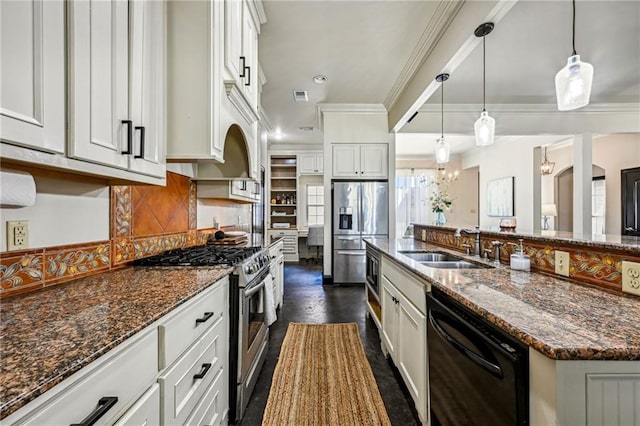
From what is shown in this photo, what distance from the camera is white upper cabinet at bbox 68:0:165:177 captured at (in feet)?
3.24

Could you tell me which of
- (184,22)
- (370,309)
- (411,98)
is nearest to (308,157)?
(411,98)

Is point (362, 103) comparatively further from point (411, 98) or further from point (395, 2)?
point (395, 2)

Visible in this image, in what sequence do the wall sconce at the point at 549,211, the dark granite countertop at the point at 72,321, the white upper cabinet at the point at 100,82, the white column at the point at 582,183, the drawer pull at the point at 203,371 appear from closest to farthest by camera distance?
the dark granite countertop at the point at 72,321, the white upper cabinet at the point at 100,82, the drawer pull at the point at 203,371, the white column at the point at 582,183, the wall sconce at the point at 549,211

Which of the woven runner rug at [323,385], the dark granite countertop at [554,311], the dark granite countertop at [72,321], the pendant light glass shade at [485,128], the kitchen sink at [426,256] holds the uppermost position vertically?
the pendant light glass shade at [485,128]

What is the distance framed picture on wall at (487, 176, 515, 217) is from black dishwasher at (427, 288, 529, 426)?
632 centimetres

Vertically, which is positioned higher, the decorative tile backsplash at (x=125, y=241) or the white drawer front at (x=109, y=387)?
the decorative tile backsplash at (x=125, y=241)

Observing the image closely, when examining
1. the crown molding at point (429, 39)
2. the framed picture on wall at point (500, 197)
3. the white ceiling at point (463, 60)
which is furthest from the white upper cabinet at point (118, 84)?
the framed picture on wall at point (500, 197)

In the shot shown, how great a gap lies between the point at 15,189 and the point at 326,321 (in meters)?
2.85

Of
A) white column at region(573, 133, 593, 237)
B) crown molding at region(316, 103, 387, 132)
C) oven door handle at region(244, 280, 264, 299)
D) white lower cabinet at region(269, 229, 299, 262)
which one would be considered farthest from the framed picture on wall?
oven door handle at region(244, 280, 264, 299)

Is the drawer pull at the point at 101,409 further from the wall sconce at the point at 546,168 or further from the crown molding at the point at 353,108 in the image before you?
the wall sconce at the point at 546,168

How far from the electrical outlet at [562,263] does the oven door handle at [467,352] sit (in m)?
0.65

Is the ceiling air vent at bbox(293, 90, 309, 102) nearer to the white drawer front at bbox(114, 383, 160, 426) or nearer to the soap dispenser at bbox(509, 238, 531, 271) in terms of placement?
the soap dispenser at bbox(509, 238, 531, 271)

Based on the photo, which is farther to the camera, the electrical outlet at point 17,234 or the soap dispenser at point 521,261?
the soap dispenser at point 521,261

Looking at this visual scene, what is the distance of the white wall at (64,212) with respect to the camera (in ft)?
3.76
